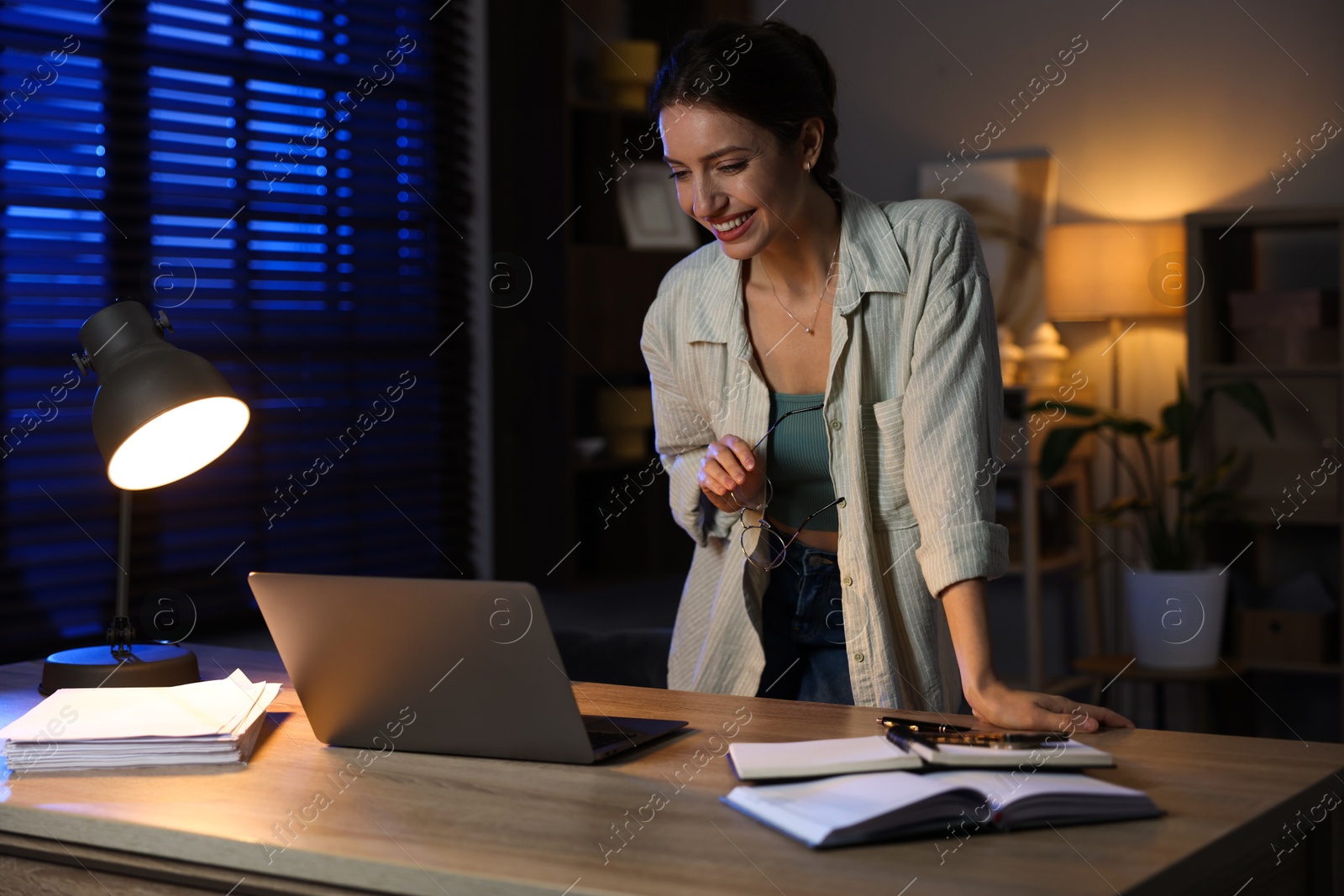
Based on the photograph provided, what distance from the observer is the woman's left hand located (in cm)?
145

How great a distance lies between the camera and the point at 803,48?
1.92 metres

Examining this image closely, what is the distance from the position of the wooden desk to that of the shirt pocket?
420mm

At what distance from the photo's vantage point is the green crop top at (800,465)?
1.89 m

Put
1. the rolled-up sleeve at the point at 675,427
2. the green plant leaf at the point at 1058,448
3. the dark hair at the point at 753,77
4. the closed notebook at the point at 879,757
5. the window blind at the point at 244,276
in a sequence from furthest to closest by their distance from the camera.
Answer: the green plant leaf at the point at 1058,448 < the window blind at the point at 244,276 < the rolled-up sleeve at the point at 675,427 < the dark hair at the point at 753,77 < the closed notebook at the point at 879,757

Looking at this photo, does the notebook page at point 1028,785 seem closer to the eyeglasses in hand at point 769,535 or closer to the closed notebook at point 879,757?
the closed notebook at point 879,757

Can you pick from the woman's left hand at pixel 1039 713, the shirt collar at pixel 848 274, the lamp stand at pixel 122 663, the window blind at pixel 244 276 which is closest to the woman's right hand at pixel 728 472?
the shirt collar at pixel 848 274

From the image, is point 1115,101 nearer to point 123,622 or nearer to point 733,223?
point 733,223

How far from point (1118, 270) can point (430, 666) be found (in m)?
3.47

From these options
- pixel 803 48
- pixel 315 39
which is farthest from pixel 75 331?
pixel 803 48

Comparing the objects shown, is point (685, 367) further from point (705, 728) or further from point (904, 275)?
A: point (705, 728)

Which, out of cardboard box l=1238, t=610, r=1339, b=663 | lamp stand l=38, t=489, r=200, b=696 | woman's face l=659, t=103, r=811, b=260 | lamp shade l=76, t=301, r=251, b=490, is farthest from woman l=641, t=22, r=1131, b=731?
cardboard box l=1238, t=610, r=1339, b=663

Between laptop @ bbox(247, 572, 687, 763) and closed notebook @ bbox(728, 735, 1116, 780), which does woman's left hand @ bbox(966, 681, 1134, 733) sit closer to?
closed notebook @ bbox(728, 735, 1116, 780)

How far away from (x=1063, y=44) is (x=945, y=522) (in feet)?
11.0

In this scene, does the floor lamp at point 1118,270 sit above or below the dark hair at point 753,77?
above
